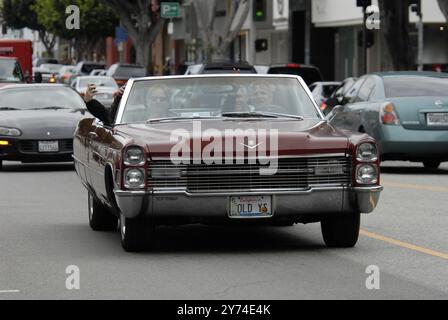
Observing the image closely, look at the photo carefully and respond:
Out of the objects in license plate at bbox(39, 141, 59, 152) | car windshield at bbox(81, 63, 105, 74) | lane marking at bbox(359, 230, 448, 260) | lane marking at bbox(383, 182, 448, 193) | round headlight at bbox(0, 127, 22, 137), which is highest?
lane marking at bbox(359, 230, 448, 260)

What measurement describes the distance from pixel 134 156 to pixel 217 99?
1695 millimetres

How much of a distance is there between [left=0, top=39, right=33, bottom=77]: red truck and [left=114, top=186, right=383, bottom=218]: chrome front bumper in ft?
135

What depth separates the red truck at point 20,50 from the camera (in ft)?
171

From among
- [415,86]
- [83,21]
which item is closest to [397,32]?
[415,86]

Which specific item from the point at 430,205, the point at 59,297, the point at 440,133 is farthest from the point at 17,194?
the point at 59,297

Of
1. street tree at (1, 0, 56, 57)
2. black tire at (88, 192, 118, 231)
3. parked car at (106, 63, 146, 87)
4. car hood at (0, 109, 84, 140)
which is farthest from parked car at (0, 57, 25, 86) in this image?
street tree at (1, 0, 56, 57)

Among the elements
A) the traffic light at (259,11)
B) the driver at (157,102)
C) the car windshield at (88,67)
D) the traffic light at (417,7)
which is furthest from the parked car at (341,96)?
the car windshield at (88,67)

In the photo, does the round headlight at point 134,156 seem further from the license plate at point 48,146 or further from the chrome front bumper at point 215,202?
the license plate at point 48,146

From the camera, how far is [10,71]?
37531 mm

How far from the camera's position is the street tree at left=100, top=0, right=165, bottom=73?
217 ft

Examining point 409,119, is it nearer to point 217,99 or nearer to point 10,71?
point 217,99

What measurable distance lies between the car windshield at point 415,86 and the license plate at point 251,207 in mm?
10915

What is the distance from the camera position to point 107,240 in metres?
13.2

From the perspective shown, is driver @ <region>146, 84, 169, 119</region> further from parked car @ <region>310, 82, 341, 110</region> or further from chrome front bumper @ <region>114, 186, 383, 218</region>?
parked car @ <region>310, 82, 341, 110</region>
